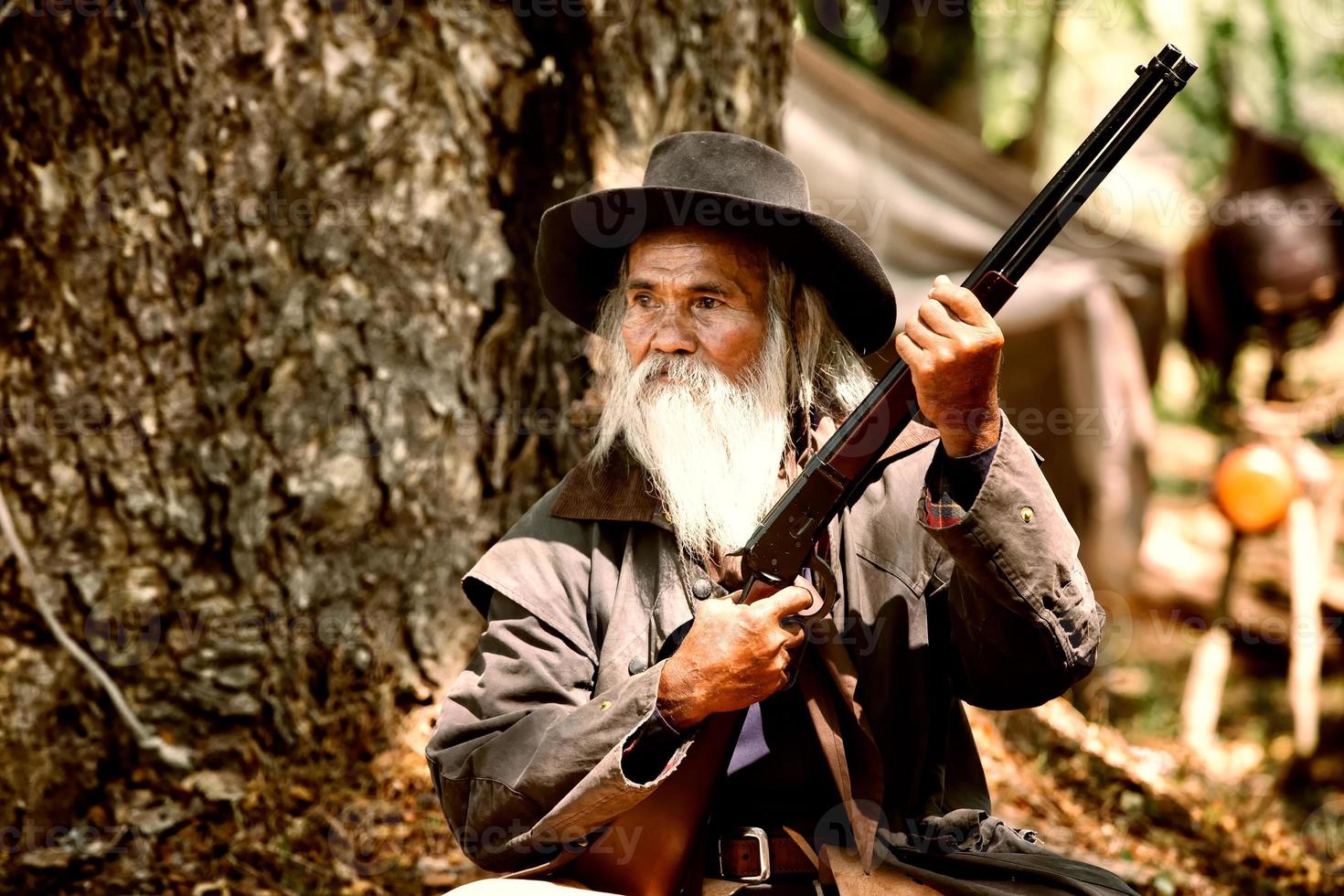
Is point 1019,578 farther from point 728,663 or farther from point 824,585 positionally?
point 728,663

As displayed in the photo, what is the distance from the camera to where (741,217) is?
305 cm

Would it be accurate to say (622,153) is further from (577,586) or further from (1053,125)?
(1053,125)

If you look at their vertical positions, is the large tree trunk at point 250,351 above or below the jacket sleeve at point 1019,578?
above

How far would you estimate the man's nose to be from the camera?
3129 millimetres

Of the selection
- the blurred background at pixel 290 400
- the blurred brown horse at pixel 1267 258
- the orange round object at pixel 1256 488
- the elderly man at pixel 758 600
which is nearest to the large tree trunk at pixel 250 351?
the blurred background at pixel 290 400

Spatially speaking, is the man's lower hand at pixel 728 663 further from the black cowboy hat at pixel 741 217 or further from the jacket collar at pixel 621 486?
the black cowboy hat at pixel 741 217

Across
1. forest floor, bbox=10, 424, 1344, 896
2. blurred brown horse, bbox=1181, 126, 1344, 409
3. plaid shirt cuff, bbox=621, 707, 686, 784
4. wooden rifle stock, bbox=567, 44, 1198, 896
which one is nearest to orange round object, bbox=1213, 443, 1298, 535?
blurred brown horse, bbox=1181, 126, 1344, 409

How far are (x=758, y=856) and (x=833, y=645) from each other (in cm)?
49

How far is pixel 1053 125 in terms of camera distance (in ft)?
51.0

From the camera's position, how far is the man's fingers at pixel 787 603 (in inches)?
106

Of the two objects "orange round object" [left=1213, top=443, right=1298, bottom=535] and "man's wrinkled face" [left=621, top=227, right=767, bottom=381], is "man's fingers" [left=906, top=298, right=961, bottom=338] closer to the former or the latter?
"man's wrinkled face" [left=621, top=227, right=767, bottom=381]

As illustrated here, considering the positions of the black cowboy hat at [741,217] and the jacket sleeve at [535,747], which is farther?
the black cowboy hat at [741,217]

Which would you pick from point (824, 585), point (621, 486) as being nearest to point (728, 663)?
point (824, 585)

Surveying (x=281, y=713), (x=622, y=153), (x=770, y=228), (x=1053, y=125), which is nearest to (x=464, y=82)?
(x=622, y=153)
